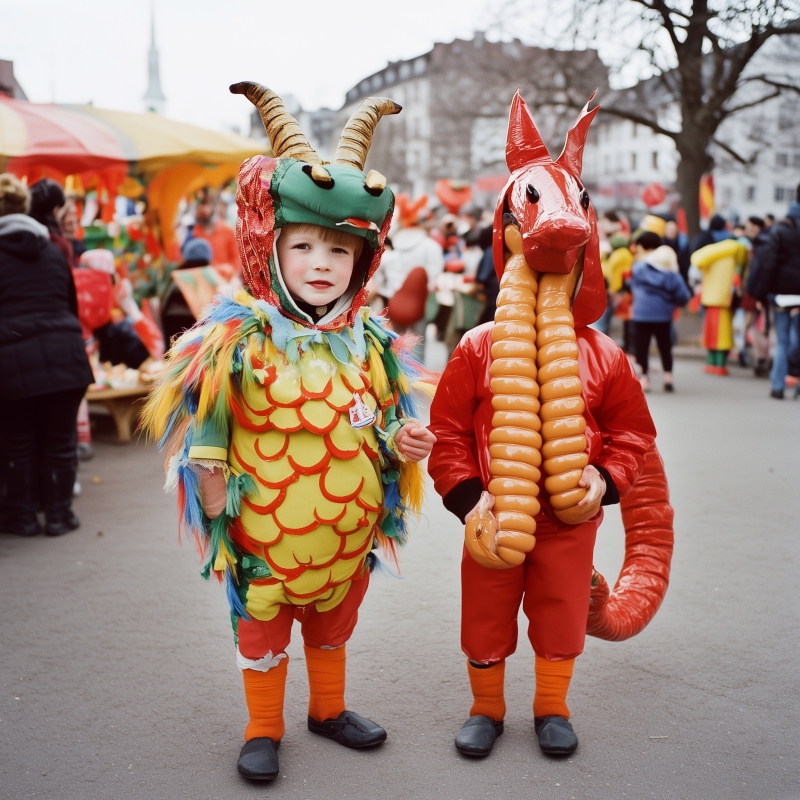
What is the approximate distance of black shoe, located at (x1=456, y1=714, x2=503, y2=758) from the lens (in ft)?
8.84

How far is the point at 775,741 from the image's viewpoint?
2799 mm

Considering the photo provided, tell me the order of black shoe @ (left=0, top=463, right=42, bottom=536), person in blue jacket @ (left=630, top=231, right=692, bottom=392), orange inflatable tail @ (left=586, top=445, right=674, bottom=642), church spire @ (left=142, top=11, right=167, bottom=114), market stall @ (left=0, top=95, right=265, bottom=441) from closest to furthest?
orange inflatable tail @ (left=586, top=445, right=674, bottom=642) < black shoe @ (left=0, top=463, right=42, bottom=536) < market stall @ (left=0, top=95, right=265, bottom=441) < person in blue jacket @ (left=630, top=231, right=692, bottom=392) < church spire @ (left=142, top=11, right=167, bottom=114)

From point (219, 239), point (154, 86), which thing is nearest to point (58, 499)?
point (219, 239)

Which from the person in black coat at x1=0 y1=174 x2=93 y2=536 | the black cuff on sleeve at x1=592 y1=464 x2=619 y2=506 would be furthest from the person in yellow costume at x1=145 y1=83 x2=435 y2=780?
the person in black coat at x1=0 y1=174 x2=93 y2=536

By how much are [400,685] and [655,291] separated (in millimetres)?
6898

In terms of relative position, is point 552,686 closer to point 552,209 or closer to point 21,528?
point 552,209

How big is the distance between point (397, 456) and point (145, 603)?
1947 mm

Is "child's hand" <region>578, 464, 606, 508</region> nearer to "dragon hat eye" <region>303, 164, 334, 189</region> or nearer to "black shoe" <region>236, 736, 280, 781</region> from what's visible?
"dragon hat eye" <region>303, 164, 334, 189</region>

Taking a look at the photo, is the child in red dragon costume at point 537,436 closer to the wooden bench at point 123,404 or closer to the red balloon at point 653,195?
the wooden bench at point 123,404

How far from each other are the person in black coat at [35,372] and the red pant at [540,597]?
2.93 meters

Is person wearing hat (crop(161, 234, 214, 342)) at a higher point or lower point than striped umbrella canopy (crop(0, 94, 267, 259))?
lower

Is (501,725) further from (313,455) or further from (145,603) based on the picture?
(145,603)

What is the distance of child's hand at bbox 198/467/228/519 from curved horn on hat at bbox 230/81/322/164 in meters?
0.92

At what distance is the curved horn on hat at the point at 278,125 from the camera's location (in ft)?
8.34
